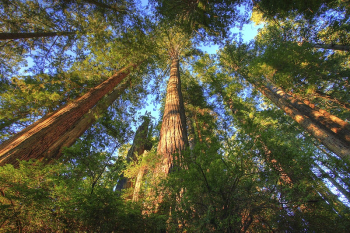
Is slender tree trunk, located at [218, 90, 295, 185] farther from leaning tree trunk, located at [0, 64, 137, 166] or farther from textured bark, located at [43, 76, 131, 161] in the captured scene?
leaning tree trunk, located at [0, 64, 137, 166]

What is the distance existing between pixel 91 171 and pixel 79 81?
6057 mm

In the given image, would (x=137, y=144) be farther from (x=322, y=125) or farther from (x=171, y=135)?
(x=322, y=125)

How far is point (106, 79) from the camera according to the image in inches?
269

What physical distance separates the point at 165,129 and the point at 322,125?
6.84 metres

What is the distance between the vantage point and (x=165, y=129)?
3354mm

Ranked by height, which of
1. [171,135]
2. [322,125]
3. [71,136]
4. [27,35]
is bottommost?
[171,135]

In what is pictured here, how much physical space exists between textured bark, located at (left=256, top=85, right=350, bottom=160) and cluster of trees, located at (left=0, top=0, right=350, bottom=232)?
49mm

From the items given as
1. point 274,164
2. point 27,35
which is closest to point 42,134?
point 274,164

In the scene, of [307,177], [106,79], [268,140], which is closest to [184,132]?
[268,140]

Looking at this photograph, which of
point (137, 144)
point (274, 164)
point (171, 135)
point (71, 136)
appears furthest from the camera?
point (137, 144)

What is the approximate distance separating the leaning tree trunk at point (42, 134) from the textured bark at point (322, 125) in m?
8.25

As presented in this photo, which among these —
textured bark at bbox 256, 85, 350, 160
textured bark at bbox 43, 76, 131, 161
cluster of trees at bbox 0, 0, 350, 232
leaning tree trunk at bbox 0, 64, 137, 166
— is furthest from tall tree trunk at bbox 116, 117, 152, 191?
textured bark at bbox 256, 85, 350, 160

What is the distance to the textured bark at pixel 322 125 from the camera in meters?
5.08

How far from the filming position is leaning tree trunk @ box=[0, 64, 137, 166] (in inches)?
120
